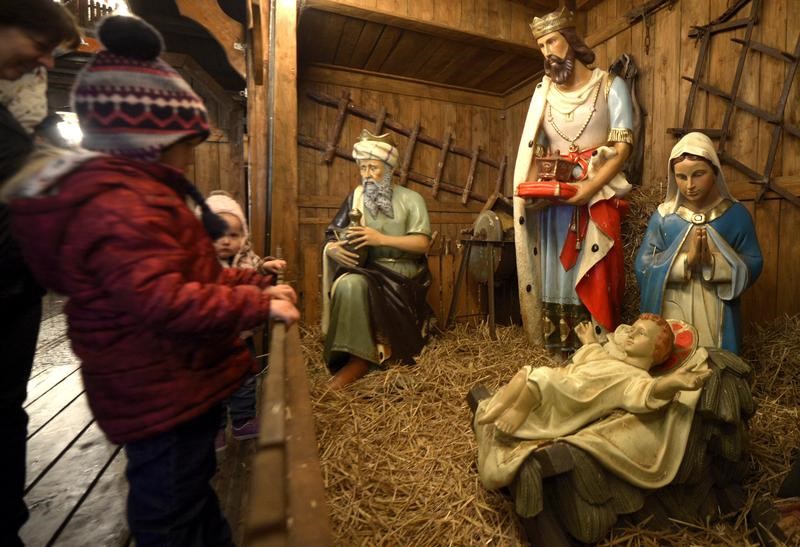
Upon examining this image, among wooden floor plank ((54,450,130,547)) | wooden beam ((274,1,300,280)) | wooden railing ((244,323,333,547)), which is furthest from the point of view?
wooden beam ((274,1,300,280))

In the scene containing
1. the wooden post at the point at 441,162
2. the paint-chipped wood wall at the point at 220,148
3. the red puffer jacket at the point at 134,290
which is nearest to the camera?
the red puffer jacket at the point at 134,290

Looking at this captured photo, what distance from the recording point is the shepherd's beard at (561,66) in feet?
7.80

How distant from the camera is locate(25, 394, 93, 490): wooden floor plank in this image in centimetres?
185

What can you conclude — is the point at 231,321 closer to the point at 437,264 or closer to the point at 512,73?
the point at 437,264

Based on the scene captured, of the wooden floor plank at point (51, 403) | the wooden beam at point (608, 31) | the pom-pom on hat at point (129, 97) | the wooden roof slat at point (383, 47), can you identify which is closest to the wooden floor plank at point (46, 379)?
the wooden floor plank at point (51, 403)

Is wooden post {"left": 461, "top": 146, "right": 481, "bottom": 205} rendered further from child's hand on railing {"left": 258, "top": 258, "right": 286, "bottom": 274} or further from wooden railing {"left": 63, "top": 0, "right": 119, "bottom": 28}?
wooden railing {"left": 63, "top": 0, "right": 119, "bottom": 28}

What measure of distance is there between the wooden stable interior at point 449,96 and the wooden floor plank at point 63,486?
1169 mm

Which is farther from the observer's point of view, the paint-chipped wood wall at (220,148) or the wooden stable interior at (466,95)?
the paint-chipped wood wall at (220,148)

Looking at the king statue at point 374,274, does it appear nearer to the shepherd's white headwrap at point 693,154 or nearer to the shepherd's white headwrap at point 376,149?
the shepherd's white headwrap at point 376,149

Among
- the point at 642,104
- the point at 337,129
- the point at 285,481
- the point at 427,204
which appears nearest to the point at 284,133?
the point at 337,129

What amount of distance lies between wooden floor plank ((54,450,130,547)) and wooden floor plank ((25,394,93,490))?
11.3 inches

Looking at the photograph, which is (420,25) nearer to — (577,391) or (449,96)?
(449,96)

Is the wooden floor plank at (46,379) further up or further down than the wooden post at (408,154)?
further down

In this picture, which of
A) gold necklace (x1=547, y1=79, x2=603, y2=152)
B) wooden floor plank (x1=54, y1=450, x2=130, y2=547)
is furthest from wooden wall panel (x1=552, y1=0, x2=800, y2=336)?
wooden floor plank (x1=54, y1=450, x2=130, y2=547)
